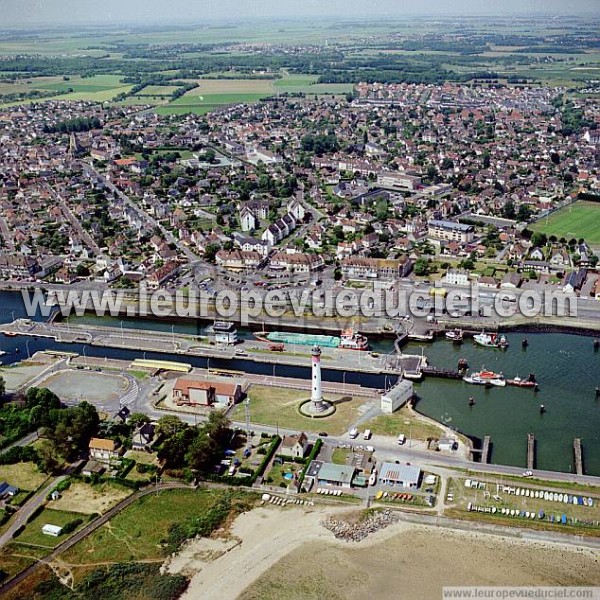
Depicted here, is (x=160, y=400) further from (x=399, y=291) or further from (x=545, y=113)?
(x=545, y=113)

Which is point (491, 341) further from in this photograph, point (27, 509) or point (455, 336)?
point (27, 509)

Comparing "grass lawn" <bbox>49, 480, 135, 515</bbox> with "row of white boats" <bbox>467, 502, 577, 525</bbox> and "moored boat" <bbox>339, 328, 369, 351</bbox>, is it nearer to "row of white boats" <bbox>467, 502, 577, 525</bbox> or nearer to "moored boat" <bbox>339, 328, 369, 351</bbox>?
"row of white boats" <bbox>467, 502, 577, 525</bbox>

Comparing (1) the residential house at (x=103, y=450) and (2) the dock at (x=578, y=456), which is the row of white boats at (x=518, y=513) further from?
(1) the residential house at (x=103, y=450)

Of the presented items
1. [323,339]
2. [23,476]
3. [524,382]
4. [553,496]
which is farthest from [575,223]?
[23,476]

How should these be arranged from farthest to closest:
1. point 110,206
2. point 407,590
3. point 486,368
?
point 110,206 < point 486,368 < point 407,590

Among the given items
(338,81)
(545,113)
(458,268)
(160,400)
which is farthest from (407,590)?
(338,81)

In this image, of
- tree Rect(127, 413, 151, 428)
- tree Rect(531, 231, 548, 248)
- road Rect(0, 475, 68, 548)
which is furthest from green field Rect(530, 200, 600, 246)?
road Rect(0, 475, 68, 548)
